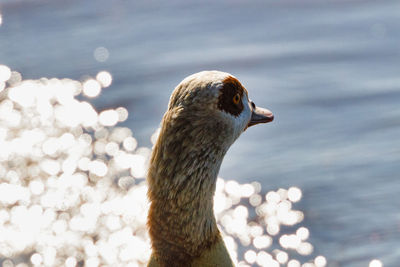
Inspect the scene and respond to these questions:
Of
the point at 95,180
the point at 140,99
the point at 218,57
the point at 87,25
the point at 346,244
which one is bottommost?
the point at 346,244

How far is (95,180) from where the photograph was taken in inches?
264

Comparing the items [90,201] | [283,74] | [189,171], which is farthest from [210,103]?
[283,74]

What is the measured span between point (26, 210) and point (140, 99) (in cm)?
186

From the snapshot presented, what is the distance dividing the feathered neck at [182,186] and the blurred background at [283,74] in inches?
85.4

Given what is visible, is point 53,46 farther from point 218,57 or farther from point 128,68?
point 218,57

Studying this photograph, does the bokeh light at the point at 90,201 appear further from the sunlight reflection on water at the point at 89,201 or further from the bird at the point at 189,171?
→ the bird at the point at 189,171

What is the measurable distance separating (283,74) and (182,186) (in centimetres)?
459

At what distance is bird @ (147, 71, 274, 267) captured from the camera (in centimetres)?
358

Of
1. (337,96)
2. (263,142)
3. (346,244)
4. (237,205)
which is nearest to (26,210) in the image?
(237,205)

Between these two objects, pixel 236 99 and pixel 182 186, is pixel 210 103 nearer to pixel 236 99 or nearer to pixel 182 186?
pixel 236 99

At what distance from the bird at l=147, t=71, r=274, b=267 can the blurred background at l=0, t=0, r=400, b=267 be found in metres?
2.15

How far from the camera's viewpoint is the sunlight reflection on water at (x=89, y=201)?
5.89 meters

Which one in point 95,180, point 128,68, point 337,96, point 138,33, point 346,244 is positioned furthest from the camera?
point 138,33

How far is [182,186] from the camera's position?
3.60 m
